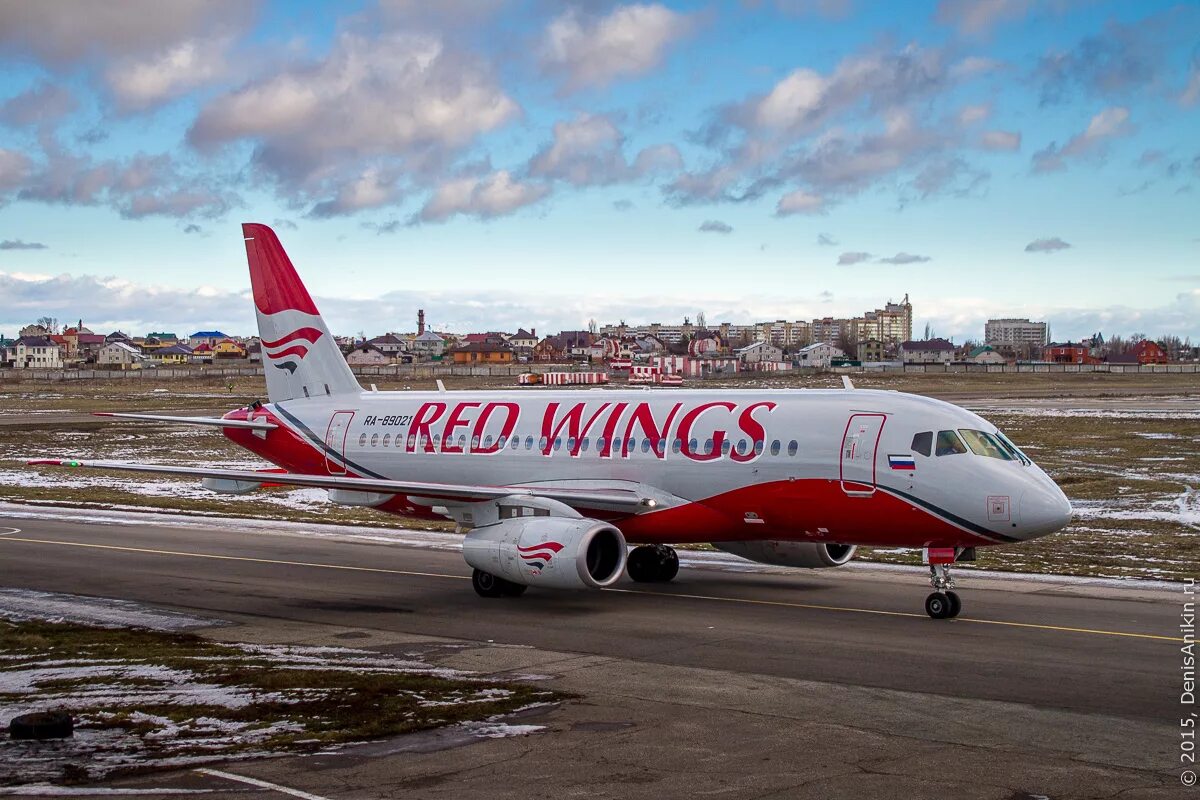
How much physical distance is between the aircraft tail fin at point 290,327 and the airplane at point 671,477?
1.74m

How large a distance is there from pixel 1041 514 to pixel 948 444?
207 centimetres

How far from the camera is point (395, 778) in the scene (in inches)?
531

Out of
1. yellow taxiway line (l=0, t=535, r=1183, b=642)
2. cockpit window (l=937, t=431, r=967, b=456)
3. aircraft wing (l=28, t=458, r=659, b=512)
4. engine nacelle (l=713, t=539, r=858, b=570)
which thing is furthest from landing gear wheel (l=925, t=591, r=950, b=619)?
aircraft wing (l=28, t=458, r=659, b=512)

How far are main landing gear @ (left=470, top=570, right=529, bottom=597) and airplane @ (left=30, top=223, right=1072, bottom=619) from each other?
0.11ft

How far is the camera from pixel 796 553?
26.8 metres

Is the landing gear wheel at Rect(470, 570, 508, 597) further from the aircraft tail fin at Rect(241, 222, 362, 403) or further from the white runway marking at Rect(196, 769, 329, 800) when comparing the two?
the white runway marking at Rect(196, 769, 329, 800)

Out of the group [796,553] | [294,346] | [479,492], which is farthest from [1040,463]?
[479,492]

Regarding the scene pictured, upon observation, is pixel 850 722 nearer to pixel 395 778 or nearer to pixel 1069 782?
pixel 1069 782

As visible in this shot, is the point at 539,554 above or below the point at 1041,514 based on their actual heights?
below

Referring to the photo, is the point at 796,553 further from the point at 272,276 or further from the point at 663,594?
the point at 272,276

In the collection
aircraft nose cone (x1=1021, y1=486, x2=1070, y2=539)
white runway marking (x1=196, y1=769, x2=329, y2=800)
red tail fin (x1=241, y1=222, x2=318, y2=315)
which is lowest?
white runway marking (x1=196, y1=769, x2=329, y2=800)

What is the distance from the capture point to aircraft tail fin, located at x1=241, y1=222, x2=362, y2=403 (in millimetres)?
33812

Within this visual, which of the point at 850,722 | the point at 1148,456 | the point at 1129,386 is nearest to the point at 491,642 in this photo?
the point at 850,722

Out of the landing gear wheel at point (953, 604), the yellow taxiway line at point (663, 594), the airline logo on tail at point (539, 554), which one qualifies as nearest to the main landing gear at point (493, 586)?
the airline logo on tail at point (539, 554)
